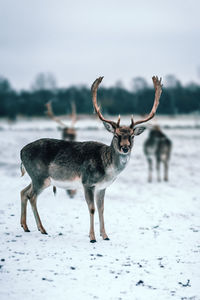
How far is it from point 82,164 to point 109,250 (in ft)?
4.77

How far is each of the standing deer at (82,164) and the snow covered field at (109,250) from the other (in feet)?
1.77

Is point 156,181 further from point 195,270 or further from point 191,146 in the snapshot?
point 191,146

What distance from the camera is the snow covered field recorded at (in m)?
4.49

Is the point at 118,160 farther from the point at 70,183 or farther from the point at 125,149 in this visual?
the point at 70,183

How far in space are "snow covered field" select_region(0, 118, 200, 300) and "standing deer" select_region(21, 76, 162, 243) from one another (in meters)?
0.54

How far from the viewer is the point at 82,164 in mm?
6371

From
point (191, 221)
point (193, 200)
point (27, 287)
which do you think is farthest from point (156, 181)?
point (27, 287)

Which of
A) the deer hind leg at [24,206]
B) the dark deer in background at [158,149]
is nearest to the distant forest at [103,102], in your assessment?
the dark deer in background at [158,149]

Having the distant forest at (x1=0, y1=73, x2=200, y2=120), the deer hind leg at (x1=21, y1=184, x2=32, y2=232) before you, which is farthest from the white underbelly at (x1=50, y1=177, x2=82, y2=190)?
the distant forest at (x1=0, y1=73, x2=200, y2=120)

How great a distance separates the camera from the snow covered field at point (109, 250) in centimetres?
449

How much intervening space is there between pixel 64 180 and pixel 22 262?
1.64 meters

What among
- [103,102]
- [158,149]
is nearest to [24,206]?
[158,149]

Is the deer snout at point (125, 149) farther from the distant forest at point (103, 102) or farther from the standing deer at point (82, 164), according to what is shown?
the distant forest at point (103, 102)

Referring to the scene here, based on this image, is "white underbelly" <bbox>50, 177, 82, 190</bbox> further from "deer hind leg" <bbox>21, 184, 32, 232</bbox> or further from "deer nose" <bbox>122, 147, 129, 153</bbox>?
"deer nose" <bbox>122, 147, 129, 153</bbox>
